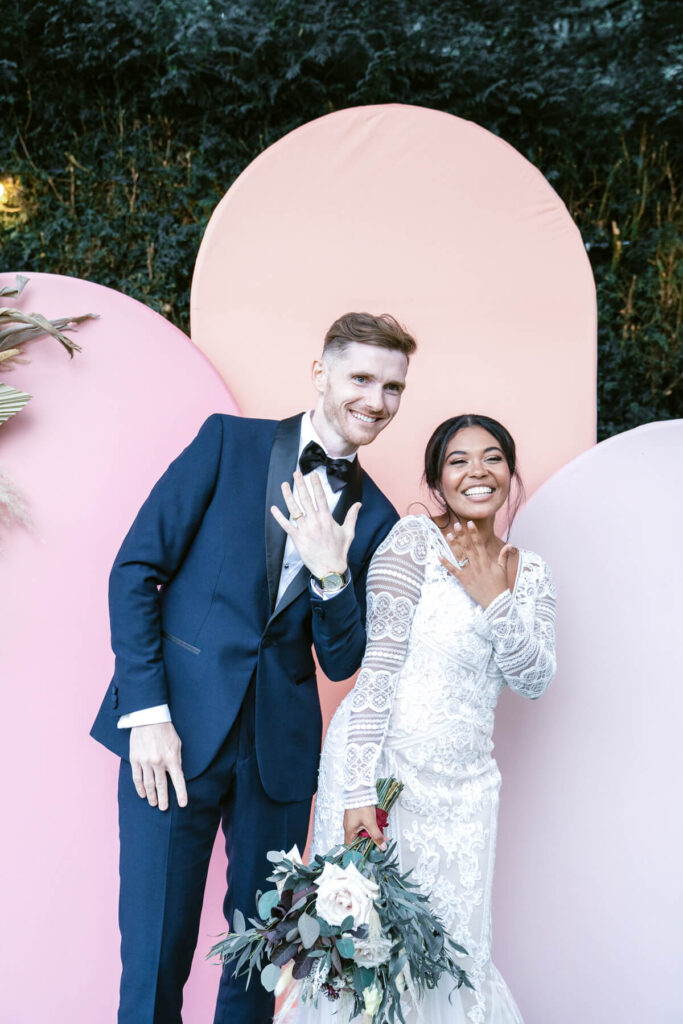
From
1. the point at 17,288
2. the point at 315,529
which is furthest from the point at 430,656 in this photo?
the point at 17,288

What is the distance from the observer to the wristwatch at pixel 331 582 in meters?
1.93

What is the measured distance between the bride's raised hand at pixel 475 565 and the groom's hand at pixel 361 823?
1.81 ft

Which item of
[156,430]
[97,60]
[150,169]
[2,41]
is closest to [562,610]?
[156,430]

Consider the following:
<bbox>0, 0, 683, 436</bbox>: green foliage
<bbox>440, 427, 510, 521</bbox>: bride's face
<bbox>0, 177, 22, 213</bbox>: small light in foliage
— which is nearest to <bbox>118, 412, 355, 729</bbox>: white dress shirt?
<bbox>440, 427, 510, 521</bbox>: bride's face

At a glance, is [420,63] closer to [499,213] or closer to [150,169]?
[150,169]

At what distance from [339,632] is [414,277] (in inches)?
51.1

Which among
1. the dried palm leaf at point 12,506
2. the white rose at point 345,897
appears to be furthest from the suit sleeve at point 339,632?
the dried palm leaf at point 12,506

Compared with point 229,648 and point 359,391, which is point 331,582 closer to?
point 229,648

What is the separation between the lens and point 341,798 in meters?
2.17

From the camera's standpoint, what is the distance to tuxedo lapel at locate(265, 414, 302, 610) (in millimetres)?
2057

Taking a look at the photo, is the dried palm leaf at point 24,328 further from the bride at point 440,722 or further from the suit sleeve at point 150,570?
the bride at point 440,722

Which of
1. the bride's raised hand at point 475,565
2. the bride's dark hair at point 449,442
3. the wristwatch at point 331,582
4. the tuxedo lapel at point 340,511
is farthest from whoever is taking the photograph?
the bride's dark hair at point 449,442

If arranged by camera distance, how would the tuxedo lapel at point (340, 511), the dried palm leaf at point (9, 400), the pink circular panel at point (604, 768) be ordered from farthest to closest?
the pink circular panel at point (604, 768) < the dried palm leaf at point (9, 400) < the tuxedo lapel at point (340, 511)

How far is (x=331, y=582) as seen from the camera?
1934 millimetres
